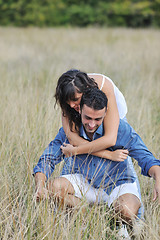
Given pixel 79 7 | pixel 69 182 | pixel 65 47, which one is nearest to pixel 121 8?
Result: pixel 79 7

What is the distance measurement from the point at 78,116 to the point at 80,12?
22.3 m

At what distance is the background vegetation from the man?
21950 mm

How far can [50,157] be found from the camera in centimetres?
232

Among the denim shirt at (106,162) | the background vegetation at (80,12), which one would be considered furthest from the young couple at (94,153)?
the background vegetation at (80,12)

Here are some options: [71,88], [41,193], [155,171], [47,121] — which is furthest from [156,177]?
[47,121]

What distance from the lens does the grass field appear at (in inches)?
76.5

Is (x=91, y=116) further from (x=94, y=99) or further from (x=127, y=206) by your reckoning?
(x=127, y=206)

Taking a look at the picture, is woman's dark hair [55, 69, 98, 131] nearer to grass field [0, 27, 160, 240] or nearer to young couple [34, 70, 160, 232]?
young couple [34, 70, 160, 232]

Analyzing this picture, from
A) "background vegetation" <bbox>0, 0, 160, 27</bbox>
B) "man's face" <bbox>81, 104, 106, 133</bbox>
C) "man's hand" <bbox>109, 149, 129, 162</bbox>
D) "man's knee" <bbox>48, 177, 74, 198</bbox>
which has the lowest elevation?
"man's knee" <bbox>48, 177, 74, 198</bbox>

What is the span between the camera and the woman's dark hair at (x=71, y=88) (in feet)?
7.62

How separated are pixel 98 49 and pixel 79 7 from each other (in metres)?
16.0

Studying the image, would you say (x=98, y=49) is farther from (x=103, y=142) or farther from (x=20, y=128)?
(x=103, y=142)

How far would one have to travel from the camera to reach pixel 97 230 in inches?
77.2

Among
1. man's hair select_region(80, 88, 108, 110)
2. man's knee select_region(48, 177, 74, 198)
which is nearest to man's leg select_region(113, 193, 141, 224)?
man's knee select_region(48, 177, 74, 198)
